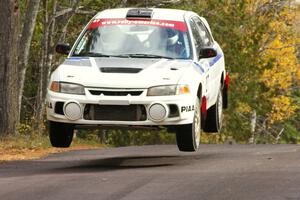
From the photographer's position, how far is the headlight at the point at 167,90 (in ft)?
35.1

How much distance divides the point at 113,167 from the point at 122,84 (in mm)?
1308

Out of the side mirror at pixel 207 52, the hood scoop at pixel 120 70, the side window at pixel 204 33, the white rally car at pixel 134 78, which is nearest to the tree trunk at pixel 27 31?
the side window at pixel 204 33

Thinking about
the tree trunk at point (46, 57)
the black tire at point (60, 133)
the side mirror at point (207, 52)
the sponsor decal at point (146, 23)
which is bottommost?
the tree trunk at point (46, 57)

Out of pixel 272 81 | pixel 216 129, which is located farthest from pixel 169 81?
pixel 272 81

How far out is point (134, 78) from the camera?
35.2ft

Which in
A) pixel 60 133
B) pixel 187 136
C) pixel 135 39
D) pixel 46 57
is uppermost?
pixel 135 39

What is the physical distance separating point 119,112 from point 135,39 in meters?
1.68

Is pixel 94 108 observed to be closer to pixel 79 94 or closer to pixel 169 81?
pixel 79 94

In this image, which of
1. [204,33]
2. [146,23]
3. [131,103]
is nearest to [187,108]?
[131,103]

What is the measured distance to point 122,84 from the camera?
1065cm

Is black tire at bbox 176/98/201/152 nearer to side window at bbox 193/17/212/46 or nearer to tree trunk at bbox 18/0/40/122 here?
side window at bbox 193/17/212/46

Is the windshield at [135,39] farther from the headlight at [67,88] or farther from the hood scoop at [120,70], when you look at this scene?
the headlight at [67,88]

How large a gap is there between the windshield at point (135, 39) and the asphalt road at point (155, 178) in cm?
150

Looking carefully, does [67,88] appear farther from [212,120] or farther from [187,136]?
[212,120]
